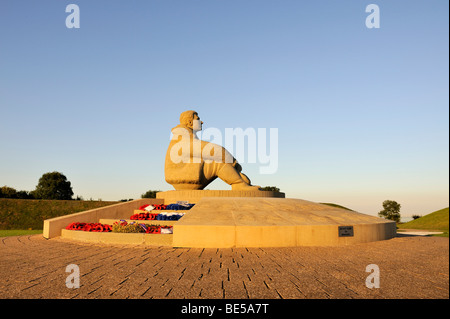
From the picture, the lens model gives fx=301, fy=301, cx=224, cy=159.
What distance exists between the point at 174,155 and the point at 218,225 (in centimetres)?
985

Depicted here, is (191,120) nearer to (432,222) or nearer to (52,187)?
(432,222)

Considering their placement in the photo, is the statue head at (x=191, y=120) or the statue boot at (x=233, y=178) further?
the statue head at (x=191, y=120)

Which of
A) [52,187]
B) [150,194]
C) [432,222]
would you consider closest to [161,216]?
[432,222]

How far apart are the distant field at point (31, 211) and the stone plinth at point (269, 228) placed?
58.4 feet

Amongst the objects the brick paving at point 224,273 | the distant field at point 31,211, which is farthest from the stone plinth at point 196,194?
the distant field at point 31,211

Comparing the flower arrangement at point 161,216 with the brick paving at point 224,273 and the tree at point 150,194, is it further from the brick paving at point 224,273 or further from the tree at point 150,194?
the tree at point 150,194

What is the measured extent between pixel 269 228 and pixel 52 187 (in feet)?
180

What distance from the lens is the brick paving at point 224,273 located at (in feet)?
14.4

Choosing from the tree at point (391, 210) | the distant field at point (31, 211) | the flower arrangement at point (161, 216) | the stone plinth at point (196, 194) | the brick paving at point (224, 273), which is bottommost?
the tree at point (391, 210)

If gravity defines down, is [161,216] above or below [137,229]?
above

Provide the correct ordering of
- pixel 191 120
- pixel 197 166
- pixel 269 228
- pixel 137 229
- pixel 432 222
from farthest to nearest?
pixel 432 222 → pixel 191 120 → pixel 197 166 → pixel 137 229 → pixel 269 228

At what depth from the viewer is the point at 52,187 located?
53.5 meters
